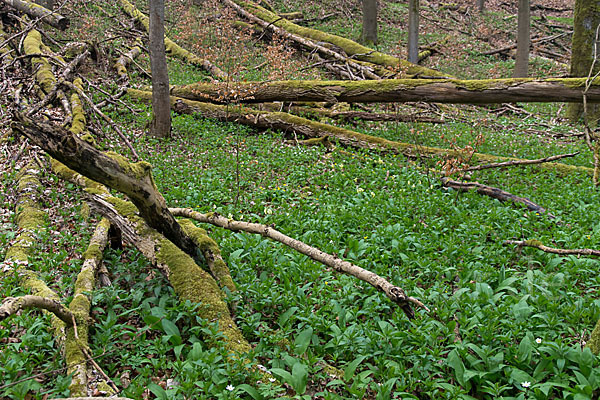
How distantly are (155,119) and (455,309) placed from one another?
7560mm

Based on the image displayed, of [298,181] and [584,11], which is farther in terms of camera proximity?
[584,11]

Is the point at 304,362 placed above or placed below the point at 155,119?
below

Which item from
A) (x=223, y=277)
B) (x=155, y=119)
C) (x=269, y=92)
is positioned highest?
(x=269, y=92)

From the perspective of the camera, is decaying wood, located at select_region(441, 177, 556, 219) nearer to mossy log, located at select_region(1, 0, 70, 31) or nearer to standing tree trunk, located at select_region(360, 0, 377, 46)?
mossy log, located at select_region(1, 0, 70, 31)

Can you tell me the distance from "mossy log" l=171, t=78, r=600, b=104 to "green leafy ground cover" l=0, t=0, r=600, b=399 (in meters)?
2.37

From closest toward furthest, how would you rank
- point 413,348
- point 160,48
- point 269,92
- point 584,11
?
point 413,348 < point 160,48 < point 269,92 < point 584,11

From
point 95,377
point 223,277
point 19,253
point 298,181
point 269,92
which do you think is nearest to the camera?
point 95,377

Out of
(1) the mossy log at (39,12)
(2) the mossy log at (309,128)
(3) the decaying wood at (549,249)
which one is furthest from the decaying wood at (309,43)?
(3) the decaying wood at (549,249)

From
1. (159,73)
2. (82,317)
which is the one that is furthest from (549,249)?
(159,73)

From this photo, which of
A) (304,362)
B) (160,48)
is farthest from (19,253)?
(160,48)

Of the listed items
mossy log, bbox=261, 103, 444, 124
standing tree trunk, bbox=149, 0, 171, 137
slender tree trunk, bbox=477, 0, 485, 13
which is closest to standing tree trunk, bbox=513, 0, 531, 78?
mossy log, bbox=261, 103, 444, 124

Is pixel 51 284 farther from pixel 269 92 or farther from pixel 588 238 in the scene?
pixel 269 92

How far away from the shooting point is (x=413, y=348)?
3492mm

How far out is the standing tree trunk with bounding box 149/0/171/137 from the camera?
8.51m
